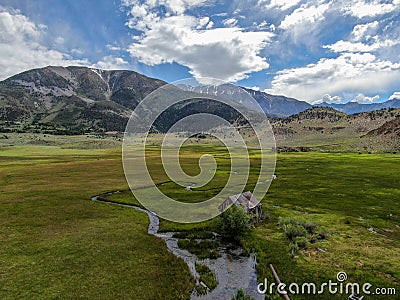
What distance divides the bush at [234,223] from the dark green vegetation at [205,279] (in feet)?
32.3

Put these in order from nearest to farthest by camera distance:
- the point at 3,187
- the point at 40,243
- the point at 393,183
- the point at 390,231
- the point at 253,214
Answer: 1. the point at 40,243
2. the point at 390,231
3. the point at 253,214
4. the point at 3,187
5. the point at 393,183

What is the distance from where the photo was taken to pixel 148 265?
3022 cm

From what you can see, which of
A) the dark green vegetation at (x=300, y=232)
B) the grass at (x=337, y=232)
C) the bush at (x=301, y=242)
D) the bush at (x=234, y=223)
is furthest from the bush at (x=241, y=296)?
the bush at (x=234, y=223)

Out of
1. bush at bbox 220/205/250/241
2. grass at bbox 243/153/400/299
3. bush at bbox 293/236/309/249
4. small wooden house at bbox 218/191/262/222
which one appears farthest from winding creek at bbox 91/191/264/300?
small wooden house at bbox 218/191/262/222

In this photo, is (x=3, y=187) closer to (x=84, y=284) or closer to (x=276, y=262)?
(x=84, y=284)

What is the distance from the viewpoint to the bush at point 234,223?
1545 inches

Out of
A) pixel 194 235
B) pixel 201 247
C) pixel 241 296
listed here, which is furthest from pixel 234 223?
pixel 241 296

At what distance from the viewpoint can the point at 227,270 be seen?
2975cm

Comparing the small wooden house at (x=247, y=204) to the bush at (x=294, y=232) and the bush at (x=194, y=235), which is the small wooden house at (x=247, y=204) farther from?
the bush at (x=294, y=232)

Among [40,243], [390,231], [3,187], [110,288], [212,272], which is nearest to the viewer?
[110,288]

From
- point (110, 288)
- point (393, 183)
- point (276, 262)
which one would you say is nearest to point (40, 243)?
point (110, 288)

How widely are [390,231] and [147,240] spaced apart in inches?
1354

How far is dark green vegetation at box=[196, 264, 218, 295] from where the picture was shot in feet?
83.9

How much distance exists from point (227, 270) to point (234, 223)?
9.97 m
